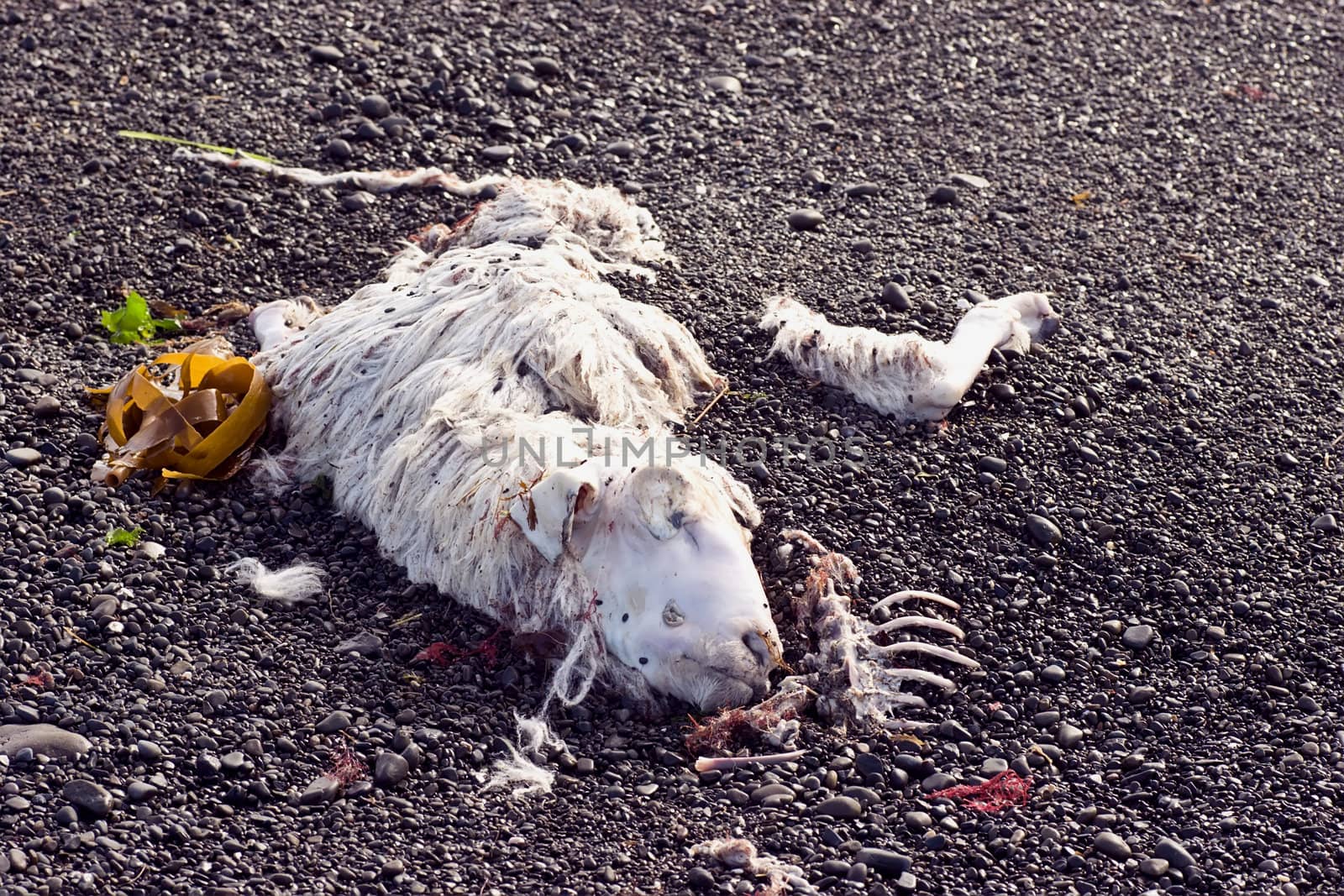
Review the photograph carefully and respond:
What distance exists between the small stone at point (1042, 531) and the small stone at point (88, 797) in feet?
11.8

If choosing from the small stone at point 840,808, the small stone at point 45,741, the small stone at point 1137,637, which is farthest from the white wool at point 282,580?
the small stone at point 1137,637

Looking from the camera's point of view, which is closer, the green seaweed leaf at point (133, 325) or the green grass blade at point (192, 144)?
the green seaweed leaf at point (133, 325)

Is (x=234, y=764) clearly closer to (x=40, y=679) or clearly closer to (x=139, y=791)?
(x=139, y=791)

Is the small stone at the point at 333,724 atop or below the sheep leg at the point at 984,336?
below

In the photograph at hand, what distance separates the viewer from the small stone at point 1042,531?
5527mm

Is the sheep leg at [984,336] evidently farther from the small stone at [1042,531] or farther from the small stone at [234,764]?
the small stone at [234,764]

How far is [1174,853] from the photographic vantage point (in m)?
4.35

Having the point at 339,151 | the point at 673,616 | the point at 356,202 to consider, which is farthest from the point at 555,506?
the point at 339,151

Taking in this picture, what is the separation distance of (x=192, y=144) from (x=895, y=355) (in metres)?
4.62

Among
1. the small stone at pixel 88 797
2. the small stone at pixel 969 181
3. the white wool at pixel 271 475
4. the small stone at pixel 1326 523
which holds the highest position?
the small stone at pixel 969 181

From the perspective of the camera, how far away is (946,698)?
490 centimetres

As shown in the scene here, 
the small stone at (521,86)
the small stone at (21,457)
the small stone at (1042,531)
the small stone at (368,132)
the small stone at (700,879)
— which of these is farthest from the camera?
the small stone at (521,86)

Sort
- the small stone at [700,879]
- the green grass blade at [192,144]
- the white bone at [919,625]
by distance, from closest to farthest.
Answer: the small stone at [700,879] < the white bone at [919,625] < the green grass blade at [192,144]

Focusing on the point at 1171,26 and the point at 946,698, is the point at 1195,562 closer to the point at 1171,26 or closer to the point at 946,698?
the point at 946,698
